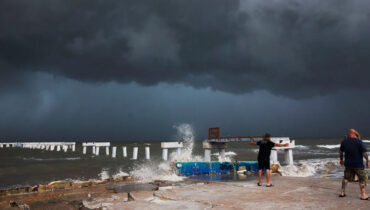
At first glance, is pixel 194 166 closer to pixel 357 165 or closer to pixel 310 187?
pixel 310 187

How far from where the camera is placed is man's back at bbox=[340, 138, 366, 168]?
626 cm

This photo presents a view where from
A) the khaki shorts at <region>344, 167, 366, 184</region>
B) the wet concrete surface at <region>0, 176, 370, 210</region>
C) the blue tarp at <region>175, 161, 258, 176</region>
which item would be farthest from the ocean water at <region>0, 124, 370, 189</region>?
the khaki shorts at <region>344, 167, 366, 184</region>

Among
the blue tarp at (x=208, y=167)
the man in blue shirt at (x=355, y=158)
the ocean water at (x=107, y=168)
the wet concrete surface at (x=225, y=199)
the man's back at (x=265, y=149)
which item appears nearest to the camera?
the wet concrete surface at (x=225, y=199)

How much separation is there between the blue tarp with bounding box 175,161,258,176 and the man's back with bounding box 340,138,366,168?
683 centimetres

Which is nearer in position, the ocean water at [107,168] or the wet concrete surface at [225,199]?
the wet concrete surface at [225,199]

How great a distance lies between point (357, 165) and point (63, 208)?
7.16m

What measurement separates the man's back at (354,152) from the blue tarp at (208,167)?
683cm

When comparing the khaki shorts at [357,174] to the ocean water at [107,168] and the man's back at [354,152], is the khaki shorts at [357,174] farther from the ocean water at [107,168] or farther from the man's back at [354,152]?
the ocean water at [107,168]

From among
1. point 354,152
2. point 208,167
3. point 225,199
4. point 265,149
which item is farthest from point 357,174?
point 208,167

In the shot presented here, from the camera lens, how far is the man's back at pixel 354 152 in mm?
6258

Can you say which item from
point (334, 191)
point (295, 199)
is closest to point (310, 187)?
point (334, 191)

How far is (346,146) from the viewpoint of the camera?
21.1ft

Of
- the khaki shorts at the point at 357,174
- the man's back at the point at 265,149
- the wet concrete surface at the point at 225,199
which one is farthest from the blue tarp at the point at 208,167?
the khaki shorts at the point at 357,174

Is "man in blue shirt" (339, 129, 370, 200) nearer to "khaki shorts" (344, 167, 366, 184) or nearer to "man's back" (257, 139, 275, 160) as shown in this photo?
"khaki shorts" (344, 167, 366, 184)
